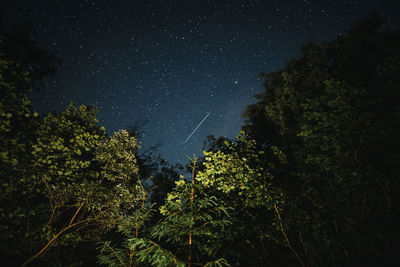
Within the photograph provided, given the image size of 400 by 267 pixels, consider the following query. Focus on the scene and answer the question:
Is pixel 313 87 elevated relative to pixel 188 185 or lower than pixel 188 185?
elevated

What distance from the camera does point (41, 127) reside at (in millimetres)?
5152

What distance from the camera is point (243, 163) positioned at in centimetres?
657

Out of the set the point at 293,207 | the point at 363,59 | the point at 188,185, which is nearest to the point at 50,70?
the point at 188,185

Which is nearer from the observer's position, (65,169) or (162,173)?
(65,169)

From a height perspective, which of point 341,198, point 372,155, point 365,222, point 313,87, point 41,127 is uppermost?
point 313,87

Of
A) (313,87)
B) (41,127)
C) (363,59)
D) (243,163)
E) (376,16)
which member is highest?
(376,16)

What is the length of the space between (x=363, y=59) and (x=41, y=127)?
55.8 feet

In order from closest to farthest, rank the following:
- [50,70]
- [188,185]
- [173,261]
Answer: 1. [173,261]
2. [188,185]
3. [50,70]

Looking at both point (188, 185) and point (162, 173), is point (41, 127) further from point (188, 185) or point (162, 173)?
point (162, 173)

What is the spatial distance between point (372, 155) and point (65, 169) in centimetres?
1174

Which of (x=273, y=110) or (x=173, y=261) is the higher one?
(x=273, y=110)

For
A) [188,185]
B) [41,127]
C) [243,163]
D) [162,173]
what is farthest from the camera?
[162,173]

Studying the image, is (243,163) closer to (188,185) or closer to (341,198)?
(188,185)

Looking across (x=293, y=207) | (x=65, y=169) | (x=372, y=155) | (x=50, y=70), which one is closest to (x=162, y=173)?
(x=50, y=70)
